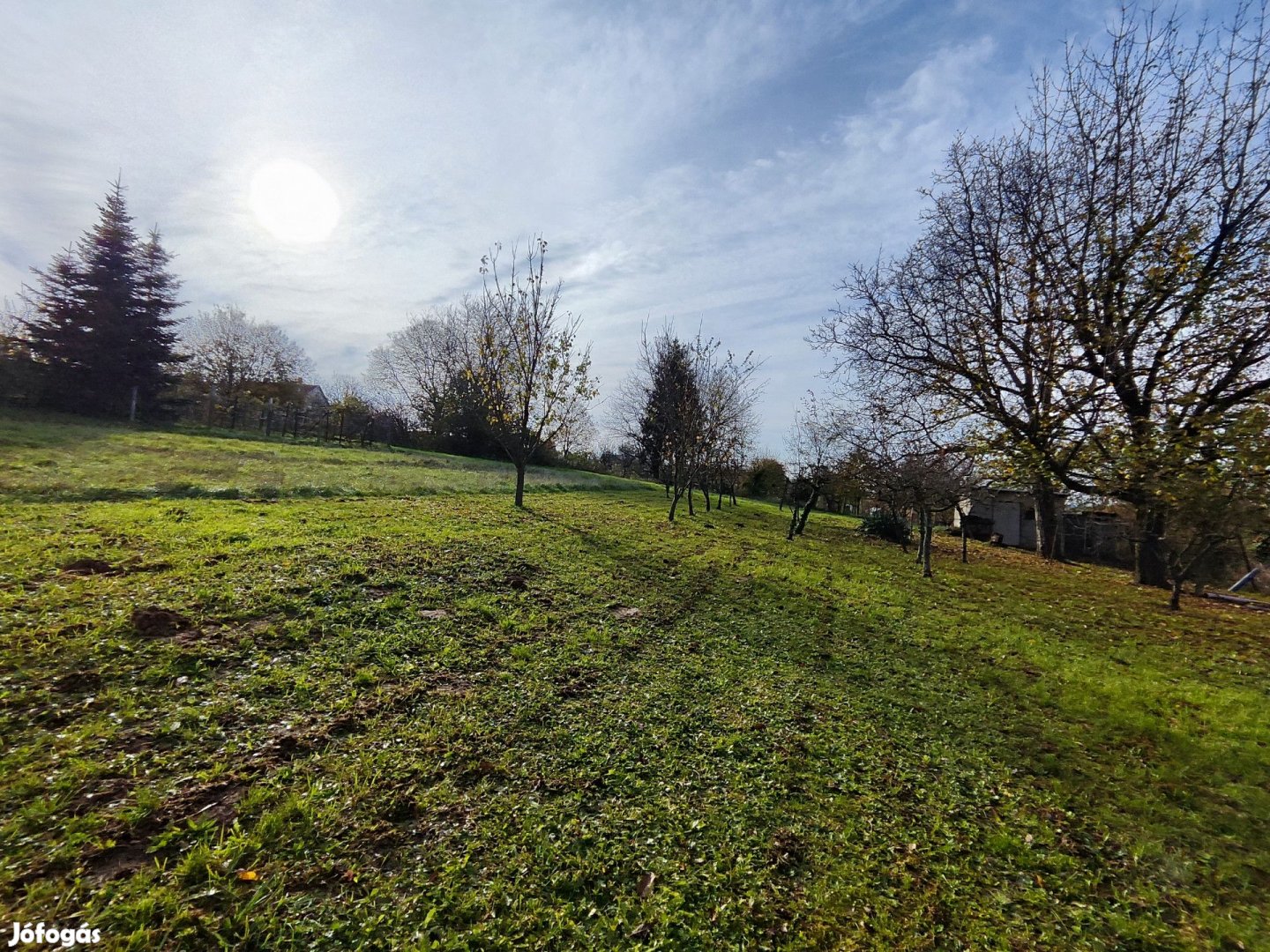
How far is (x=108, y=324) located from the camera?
2180cm

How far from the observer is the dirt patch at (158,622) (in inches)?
147

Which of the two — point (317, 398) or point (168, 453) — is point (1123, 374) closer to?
point (168, 453)

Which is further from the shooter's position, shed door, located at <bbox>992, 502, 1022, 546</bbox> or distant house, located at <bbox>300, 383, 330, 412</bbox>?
distant house, located at <bbox>300, 383, 330, 412</bbox>

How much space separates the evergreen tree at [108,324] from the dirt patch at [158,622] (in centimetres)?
2658

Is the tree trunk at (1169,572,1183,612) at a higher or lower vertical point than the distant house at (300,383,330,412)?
lower

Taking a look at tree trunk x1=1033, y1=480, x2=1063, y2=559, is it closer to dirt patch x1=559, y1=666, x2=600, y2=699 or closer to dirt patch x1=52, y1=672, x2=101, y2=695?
dirt patch x1=559, y1=666, x2=600, y2=699

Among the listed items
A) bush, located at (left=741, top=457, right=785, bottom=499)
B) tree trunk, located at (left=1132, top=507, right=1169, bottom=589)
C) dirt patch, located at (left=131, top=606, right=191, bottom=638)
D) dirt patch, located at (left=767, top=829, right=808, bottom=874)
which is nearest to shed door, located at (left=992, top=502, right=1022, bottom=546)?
bush, located at (left=741, top=457, right=785, bottom=499)

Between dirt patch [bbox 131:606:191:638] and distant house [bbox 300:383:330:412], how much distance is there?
37.4m

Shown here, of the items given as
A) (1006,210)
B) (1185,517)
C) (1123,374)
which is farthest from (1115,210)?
(1185,517)

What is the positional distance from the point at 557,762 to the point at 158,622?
349cm

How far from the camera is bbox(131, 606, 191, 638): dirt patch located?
147 inches

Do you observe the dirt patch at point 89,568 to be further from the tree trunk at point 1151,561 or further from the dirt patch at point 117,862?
the tree trunk at point 1151,561

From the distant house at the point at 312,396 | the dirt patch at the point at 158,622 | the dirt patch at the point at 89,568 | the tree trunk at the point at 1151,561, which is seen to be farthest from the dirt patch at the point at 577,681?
the distant house at the point at 312,396

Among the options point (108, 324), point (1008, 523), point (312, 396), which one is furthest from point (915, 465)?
point (312, 396)
